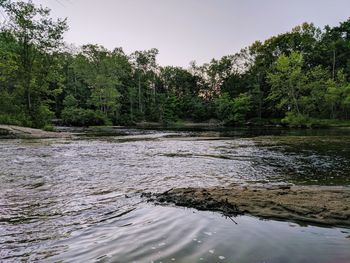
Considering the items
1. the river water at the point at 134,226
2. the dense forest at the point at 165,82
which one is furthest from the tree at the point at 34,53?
the river water at the point at 134,226

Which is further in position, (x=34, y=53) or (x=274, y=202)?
(x=34, y=53)

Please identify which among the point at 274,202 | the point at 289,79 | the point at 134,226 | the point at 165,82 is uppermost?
the point at 165,82

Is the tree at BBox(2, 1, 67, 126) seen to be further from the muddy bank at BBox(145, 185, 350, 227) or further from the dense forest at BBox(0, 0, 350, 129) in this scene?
the muddy bank at BBox(145, 185, 350, 227)

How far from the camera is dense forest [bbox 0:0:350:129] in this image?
3162 centimetres

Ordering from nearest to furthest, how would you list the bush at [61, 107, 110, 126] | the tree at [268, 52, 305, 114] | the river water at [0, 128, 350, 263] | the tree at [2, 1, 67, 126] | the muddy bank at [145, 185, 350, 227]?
the river water at [0, 128, 350, 263], the muddy bank at [145, 185, 350, 227], the tree at [2, 1, 67, 126], the tree at [268, 52, 305, 114], the bush at [61, 107, 110, 126]

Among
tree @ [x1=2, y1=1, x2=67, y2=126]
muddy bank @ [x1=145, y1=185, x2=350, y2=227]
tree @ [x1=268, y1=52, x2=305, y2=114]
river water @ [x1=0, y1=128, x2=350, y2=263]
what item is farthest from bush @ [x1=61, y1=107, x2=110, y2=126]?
muddy bank @ [x1=145, y1=185, x2=350, y2=227]

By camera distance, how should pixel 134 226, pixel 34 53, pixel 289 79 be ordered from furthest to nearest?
pixel 289 79, pixel 34 53, pixel 134 226

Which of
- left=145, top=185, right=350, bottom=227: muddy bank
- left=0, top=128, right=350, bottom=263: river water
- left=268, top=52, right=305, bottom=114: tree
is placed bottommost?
left=0, top=128, right=350, bottom=263: river water

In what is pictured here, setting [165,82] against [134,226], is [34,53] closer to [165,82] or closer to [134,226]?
[134,226]

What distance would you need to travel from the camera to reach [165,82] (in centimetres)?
9300

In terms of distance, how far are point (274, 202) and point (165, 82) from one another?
3522 inches

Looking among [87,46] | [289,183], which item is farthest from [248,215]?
[87,46]

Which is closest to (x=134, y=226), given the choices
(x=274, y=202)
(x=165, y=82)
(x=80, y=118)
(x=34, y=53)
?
(x=274, y=202)

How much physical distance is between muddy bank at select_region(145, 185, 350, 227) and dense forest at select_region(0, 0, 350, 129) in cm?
2547
